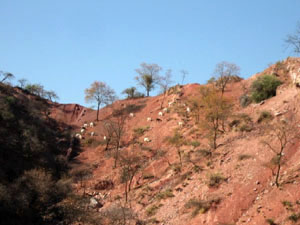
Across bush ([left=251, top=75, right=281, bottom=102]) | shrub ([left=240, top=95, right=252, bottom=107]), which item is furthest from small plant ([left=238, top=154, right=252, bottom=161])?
shrub ([left=240, top=95, right=252, bottom=107])

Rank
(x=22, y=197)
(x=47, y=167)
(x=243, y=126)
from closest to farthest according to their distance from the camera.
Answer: (x=22, y=197) < (x=243, y=126) < (x=47, y=167)

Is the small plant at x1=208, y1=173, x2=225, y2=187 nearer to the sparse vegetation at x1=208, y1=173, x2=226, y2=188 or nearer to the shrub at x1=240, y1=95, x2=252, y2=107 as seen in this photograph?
the sparse vegetation at x1=208, y1=173, x2=226, y2=188

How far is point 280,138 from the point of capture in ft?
67.5

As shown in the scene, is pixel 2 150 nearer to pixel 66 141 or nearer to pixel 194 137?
pixel 66 141

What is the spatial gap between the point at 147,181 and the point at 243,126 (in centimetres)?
1059

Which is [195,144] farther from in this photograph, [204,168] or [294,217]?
[294,217]

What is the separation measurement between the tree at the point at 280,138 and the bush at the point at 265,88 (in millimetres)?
8585

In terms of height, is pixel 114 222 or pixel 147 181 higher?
pixel 147 181

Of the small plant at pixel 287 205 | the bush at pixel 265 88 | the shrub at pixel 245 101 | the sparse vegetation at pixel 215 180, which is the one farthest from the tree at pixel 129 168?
the bush at pixel 265 88

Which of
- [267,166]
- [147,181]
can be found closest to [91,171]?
[147,181]

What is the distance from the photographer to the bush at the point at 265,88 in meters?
33.5

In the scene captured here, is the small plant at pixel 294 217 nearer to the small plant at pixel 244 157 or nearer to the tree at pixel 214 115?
the small plant at pixel 244 157

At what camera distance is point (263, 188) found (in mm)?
18609

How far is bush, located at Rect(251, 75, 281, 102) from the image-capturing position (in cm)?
3347
